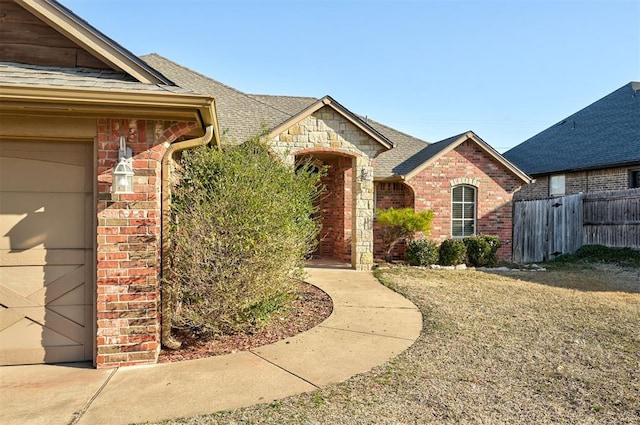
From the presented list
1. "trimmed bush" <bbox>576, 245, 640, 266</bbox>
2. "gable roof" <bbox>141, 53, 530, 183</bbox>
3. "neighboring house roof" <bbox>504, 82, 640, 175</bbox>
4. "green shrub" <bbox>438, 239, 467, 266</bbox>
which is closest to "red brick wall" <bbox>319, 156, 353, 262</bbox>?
"gable roof" <bbox>141, 53, 530, 183</bbox>

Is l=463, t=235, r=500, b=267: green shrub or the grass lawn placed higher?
l=463, t=235, r=500, b=267: green shrub

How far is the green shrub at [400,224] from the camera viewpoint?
41.8 feet

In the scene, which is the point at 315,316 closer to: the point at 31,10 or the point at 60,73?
the point at 60,73

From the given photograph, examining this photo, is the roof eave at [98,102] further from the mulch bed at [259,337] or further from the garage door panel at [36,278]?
the mulch bed at [259,337]

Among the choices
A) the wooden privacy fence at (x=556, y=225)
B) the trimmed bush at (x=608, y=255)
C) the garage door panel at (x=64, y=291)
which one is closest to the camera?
the garage door panel at (x=64, y=291)

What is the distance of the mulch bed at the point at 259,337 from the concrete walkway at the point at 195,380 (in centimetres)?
20

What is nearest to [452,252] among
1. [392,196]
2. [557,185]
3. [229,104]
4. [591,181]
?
[392,196]

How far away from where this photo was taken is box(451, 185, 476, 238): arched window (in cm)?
1415

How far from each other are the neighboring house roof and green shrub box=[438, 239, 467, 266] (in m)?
8.20

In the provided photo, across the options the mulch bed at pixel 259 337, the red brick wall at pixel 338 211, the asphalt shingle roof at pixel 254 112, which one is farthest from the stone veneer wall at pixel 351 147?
the mulch bed at pixel 259 337

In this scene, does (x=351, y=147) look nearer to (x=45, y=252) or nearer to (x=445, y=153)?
(x=445, y=153)

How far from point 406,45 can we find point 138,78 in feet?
30.5

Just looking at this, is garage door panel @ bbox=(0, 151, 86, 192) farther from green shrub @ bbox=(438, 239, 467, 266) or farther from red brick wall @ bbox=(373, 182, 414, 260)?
green shrub @ bbox=(438, 239, 467, 266)

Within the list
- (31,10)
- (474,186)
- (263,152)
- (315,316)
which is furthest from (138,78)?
(474,186)
